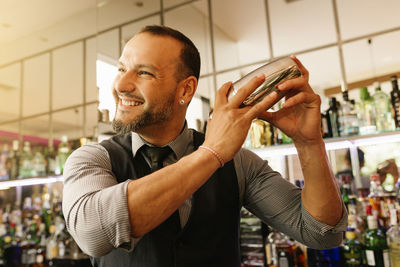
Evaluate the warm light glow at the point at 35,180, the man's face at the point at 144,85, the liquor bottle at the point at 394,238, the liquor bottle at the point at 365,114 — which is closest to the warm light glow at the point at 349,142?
the liquor bottle at the point at 365,114

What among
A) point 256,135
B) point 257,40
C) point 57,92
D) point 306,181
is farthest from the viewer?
point 57,92

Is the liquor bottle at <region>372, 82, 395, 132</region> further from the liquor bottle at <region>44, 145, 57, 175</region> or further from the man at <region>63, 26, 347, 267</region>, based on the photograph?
the liquor bottle at <region>44, 145, 57, 175</region>

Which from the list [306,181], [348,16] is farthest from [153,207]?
[348,16]

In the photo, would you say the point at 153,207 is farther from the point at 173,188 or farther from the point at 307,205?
the point at 307,205

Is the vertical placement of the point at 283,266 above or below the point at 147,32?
below

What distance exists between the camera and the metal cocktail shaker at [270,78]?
2.58ft

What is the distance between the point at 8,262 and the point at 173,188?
308 cm

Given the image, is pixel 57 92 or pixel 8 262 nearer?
pixel 8 262

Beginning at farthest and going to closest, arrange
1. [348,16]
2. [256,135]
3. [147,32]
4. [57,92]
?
[57,92] → [348,16] → [256,135] → [147,32]

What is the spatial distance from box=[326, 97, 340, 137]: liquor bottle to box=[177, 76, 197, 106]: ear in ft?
3.71

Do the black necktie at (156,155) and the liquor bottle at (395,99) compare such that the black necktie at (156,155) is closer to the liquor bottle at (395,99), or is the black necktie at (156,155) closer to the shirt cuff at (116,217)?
the shirt cuff at (116,217)

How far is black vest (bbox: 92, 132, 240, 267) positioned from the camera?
3.07ft

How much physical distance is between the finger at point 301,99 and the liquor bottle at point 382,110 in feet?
3.71

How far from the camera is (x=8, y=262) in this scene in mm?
3016
